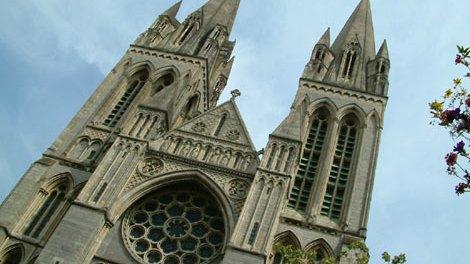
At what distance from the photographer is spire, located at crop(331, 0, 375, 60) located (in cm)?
2945

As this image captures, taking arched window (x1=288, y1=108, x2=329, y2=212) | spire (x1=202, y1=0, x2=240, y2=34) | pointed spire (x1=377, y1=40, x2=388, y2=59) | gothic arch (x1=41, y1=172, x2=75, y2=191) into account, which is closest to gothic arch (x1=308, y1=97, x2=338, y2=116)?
arched window (x1=288, y1=108, x2=329, y2=212)

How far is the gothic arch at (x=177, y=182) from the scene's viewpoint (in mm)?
18547

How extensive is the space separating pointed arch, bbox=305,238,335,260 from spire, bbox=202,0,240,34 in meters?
14.9

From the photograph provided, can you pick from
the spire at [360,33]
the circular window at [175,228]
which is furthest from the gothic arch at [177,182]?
the spire at [360,33]

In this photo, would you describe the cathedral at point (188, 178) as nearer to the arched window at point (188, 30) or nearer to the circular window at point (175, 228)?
the circular window at point (175, 228)

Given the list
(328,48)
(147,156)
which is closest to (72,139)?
(147,156)

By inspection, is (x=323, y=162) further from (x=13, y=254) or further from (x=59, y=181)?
(x=13, y=254)

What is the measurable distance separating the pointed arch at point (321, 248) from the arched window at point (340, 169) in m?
1.61

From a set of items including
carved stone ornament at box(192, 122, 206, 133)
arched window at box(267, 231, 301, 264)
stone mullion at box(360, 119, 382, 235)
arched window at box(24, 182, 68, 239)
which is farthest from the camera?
carved stone ornament at box(192, 122, 206, 133)

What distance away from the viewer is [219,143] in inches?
829

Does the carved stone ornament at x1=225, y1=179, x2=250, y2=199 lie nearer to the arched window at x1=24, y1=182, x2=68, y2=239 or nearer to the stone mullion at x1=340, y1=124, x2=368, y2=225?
the stone mullion at x1=340, y1=124, x2=368, y2=225

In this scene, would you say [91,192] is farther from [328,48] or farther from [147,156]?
[328,48]

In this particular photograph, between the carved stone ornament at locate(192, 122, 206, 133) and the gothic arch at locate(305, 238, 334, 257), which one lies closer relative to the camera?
the gothic arch at locate(305, 238, 334, 257)

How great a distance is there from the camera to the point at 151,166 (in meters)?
20.1
